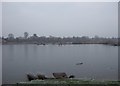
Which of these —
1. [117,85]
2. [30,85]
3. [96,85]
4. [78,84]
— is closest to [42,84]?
[30,85]

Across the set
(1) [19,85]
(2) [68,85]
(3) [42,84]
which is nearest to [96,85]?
(2) [68,85]

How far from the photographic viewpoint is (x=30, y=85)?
452 cm

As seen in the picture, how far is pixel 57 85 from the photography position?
4.40 meters

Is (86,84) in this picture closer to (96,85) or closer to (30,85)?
(96,85)

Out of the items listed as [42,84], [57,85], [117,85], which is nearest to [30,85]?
[42,84]

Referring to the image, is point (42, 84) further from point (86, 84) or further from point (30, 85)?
point (86, 84)

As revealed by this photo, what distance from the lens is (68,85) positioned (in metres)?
4.43

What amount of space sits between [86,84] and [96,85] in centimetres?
21

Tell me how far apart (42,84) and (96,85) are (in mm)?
1011

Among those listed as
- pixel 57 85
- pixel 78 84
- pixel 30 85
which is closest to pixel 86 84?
pixel 78 84

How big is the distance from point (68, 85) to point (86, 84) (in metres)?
0.37

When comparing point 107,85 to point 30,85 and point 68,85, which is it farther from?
point 30,85

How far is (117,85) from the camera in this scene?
15.1 ft

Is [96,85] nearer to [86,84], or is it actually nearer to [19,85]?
[86,84]
